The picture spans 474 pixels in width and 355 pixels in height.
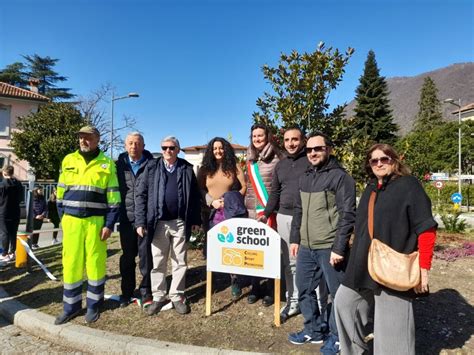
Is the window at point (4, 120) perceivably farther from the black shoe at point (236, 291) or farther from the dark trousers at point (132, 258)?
the black shoe at point (236, 291)

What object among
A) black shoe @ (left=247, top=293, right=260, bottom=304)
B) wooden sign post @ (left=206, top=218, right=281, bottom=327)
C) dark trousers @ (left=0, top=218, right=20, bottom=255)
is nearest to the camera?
wooden sign post @ (left=206, top=218, right=281, bottom=327)

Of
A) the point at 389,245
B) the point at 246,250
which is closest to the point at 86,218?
the point at 246,250

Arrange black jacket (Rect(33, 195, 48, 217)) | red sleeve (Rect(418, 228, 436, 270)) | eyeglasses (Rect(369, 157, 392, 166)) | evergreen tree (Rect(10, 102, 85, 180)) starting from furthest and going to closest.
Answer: evergreen tree (Rect(10, 102, 85, 180))
black jacket (Rect(33, 195, 48, 217))
eyeglasses (Rect(369, 157, 392, 166))
red sleeve (Rect(418, 228, 436, 270))

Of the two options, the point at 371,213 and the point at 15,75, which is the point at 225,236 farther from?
the point at 15,75

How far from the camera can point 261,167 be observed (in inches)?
177

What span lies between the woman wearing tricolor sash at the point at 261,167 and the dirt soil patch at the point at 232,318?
234 mm

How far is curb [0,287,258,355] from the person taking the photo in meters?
3.30

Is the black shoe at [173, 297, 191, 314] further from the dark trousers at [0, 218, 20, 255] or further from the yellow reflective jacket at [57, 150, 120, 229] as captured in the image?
→ the dark trousers at [0, 218, 20, 255]

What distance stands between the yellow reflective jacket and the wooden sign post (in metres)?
1.25

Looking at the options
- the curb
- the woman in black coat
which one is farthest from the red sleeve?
the curb

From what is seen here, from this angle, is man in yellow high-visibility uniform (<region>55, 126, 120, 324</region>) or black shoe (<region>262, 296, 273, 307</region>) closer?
man in yellow high-visibility uniform (<region>55, 126, 120, 324</region>)

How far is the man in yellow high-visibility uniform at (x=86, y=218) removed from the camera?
4.02 metres

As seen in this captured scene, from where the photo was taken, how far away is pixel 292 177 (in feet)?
12.9

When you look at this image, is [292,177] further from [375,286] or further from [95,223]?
[95,223]
